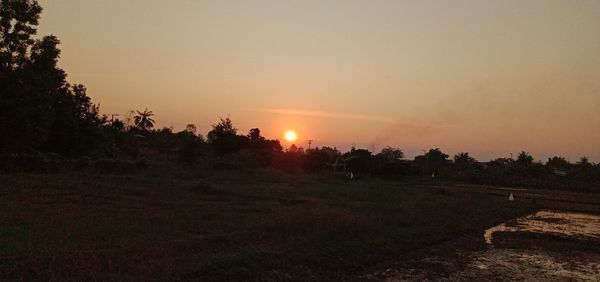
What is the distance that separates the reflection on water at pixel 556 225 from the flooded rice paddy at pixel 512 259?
5 centimetres

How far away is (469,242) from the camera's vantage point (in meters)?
16.8

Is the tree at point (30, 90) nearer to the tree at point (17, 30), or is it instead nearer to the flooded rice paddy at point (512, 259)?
the tree at point (17, 30)

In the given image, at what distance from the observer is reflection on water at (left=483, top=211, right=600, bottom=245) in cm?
2058

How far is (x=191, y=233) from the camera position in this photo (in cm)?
1330

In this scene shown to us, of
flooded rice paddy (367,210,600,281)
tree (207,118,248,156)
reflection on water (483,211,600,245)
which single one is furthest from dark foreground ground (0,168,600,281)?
tree (207,118,248,156)

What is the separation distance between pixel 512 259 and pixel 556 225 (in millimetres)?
11402

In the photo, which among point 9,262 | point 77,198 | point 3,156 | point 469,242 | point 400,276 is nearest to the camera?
point 9,262

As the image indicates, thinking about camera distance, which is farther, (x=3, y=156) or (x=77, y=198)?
(x=3, y=156)

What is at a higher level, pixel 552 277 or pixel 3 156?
pixel 3 156

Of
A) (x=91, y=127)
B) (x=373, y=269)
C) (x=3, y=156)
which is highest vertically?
(x=91, y=127)

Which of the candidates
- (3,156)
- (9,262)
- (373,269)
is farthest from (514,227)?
(3,156)

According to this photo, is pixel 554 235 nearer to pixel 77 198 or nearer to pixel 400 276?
pixel 400 276

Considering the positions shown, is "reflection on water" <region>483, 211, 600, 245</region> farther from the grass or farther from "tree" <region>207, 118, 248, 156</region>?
"tree" <region>207, 118, 248, 156</region>

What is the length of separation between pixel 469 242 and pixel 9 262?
545 inches
